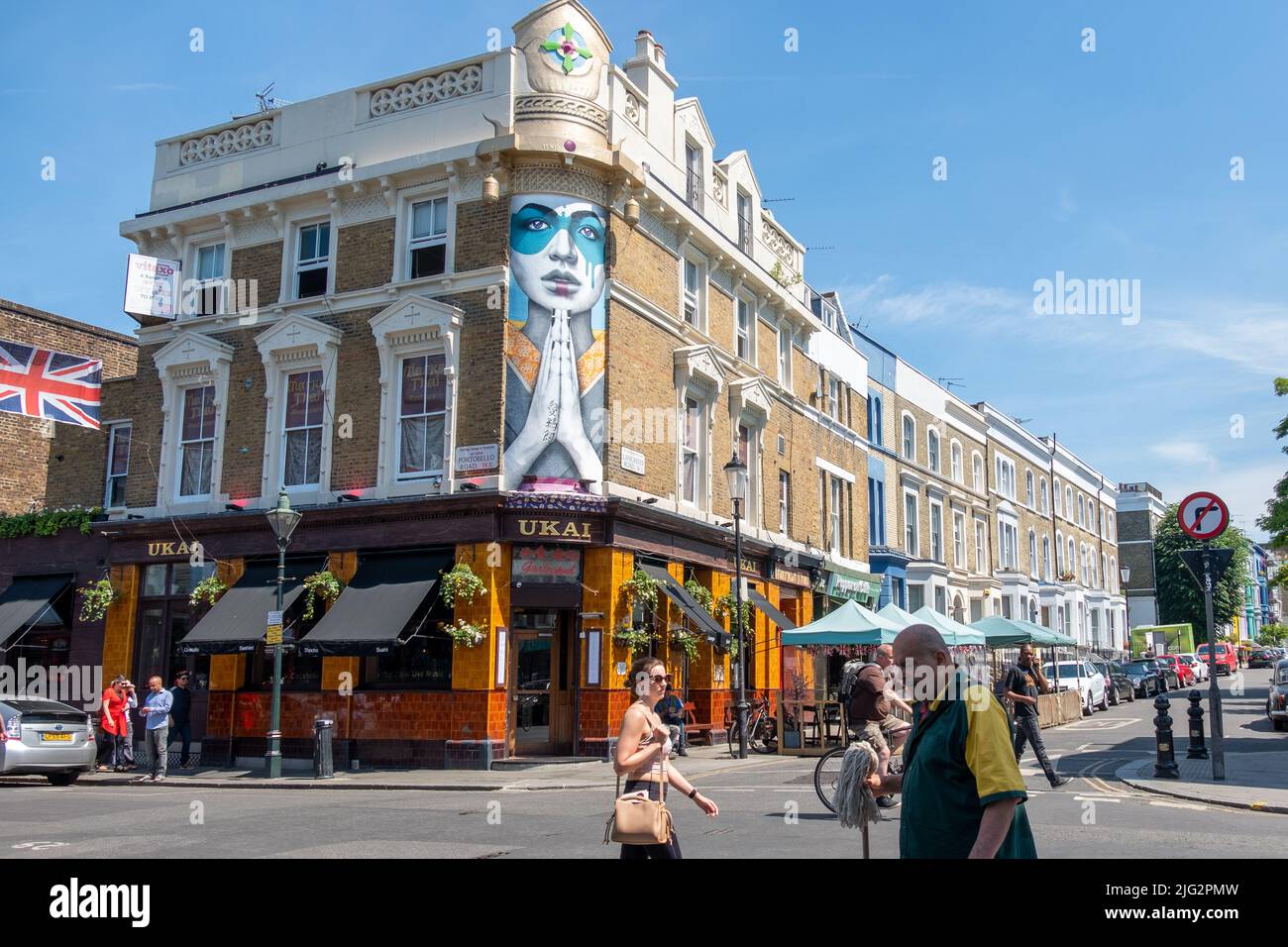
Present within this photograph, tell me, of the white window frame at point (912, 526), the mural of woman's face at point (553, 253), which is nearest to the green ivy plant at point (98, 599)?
the mural of woman's face at point (553, 253)

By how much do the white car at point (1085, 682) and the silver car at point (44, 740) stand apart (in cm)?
2473

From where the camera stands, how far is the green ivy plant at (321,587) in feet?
68.2

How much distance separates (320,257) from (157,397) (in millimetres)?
5276

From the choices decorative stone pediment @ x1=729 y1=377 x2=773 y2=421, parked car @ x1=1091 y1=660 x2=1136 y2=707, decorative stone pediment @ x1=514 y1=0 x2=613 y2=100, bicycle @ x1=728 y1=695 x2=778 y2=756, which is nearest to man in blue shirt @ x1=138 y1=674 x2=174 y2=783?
bicycle @ x1=728 y1=695 x2=778 y2=756

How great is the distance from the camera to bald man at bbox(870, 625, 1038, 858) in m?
4.01

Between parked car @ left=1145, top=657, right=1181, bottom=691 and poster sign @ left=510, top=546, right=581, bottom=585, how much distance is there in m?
30.2

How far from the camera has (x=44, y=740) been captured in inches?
712

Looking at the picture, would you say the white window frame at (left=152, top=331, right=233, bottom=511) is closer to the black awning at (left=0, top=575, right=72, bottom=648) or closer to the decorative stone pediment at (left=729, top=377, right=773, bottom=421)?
the black awning at (left=0, top=575, right=72, bottom=648)

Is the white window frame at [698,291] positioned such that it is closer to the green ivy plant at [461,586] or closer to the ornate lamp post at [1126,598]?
the green ivy plant at [461,586]

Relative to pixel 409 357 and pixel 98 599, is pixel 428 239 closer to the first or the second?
pixel 409 357

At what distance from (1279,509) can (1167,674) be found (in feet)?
35.8

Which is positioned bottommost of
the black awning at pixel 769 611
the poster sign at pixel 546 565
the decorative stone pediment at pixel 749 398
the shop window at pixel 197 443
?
the black awning at pixel 769 611
